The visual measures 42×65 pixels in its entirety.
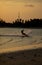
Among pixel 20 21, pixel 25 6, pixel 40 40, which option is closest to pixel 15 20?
pixel 20 21

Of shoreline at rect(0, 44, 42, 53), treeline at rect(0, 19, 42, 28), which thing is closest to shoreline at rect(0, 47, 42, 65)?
shoreline at rect(0, 44, 42, 53)

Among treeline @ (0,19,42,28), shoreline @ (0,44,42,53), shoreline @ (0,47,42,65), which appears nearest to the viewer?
shoreline @ (0,47,42,65)

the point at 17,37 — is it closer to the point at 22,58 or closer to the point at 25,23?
the point at 25,23

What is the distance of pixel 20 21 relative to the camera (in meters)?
2.29

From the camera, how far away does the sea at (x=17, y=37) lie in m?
2.00

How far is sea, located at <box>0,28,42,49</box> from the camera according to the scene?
200 cm

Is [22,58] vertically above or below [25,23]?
below

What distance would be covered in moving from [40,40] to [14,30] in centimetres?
Result: 32

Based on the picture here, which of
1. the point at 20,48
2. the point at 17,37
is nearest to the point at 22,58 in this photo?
the point at 20,48

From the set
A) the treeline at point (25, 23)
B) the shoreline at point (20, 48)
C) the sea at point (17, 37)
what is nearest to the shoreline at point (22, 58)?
the shoreline at point (20, 48)

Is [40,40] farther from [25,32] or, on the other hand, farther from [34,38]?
[25,32]

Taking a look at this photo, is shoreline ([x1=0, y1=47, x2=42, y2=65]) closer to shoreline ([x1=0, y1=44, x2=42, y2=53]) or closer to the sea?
shoreline ([x1=0, y1=44, x2=42, y2=53])

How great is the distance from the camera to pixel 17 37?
2168 millimetres

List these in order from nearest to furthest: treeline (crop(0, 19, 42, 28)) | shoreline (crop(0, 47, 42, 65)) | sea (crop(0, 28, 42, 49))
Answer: shoreline (crop(0, 47, 42, 65))
sea (crop(0, 28, 42, 49))
treeline (crop(0, 19, 42, 28))
